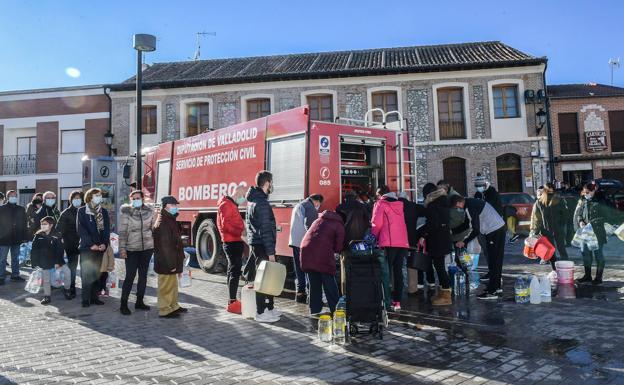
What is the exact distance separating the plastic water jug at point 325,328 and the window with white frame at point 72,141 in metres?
21.3

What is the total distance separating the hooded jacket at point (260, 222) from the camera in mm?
6086

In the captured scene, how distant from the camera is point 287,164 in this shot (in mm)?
8062

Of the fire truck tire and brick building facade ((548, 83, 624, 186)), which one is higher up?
brick building facade ((548, 83, 624, 186))

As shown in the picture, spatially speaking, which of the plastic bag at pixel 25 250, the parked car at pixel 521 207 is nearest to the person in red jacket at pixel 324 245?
the plastic bag at pixel 25 250

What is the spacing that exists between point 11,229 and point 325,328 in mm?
7583

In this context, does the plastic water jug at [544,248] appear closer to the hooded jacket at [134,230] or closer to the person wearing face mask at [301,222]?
the person wearing face mask at [301,222]

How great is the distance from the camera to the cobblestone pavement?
4105 millimetres

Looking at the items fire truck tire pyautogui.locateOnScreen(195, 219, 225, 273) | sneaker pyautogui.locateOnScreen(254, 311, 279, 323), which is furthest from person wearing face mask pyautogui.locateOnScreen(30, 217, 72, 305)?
sneaker pyautogui.locateOnScreen(254, 311, 279, 323)

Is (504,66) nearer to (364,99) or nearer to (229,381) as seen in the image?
(364,99)

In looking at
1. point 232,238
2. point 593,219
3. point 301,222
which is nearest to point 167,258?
point 232,238

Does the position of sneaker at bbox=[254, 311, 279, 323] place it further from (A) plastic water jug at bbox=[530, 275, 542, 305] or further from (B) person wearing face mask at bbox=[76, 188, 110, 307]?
(A) plastic water jug at bbox=[530, 275, 542, 305]

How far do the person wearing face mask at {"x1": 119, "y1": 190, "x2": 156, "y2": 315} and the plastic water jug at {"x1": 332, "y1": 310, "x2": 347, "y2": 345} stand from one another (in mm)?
3196

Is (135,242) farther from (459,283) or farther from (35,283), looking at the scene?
(459,283)

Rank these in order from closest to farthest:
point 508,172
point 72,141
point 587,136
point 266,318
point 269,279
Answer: point 269,279 → point 266,318 → point 508,172 → point 72,141 → point 587,136
